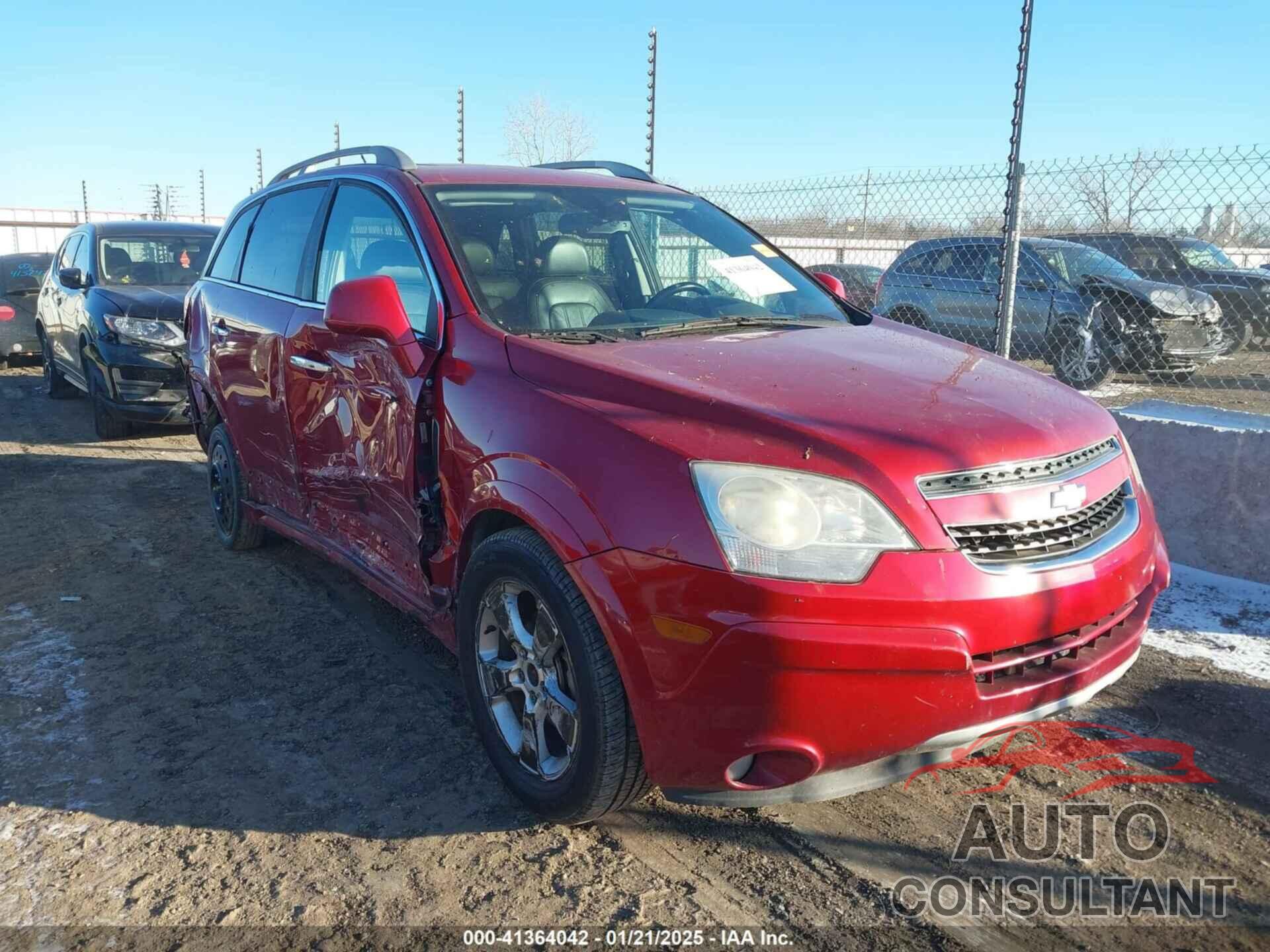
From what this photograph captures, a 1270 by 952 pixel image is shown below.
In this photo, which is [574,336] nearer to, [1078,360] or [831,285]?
[831,285]

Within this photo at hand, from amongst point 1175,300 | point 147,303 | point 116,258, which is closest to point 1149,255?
point 1175,300

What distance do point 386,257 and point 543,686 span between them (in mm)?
1734

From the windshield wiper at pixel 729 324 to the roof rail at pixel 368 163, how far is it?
128cm

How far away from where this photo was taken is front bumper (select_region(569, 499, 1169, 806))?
2.16 metres

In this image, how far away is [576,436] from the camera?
252 centimetres

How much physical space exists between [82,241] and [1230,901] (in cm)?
1036

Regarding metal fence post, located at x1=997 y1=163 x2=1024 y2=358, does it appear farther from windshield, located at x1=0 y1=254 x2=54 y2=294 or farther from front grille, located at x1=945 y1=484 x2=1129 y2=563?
windshield, located at x1=0 y1=254 x2=54 y2=294

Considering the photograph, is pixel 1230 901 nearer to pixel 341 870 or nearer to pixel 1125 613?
pixel 1125 613

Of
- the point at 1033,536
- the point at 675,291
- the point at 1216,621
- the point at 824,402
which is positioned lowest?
the point at 1216,621

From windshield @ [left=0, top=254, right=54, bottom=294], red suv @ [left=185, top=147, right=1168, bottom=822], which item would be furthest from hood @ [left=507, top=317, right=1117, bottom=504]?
windshield @ [left=0, top=254, right=54, bottom=294]

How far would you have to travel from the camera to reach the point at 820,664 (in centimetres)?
215

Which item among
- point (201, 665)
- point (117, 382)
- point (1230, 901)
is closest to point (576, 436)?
point (1230, 901)

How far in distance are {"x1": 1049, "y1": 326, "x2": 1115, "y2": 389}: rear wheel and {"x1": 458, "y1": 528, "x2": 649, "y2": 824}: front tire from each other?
8.21 meters

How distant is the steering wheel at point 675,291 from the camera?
347cm
